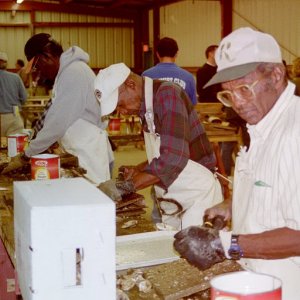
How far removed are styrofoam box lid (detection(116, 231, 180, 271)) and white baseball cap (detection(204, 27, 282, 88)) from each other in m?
0.76

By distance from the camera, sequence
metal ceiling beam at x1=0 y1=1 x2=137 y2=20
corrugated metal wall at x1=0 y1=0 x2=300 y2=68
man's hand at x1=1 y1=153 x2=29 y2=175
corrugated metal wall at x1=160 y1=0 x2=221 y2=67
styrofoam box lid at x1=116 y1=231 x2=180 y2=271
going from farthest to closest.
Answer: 1. metal ceiling beam at x1=0 y1=1 x2=137 y2=20
2. corrugated metal wall at x1=160 y1=0 x2=221 y2=67
3. corrugated metal wall at x1=0 y1=0 x2=300 y2=68
4. man's hand at x1=1 y1=153 x2=29 y2=175
5. styrofoam box lid at x1=116 y1=231 x2=180 y2=271

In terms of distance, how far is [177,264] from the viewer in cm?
241

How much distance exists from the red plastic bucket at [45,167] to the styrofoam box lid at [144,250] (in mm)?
922

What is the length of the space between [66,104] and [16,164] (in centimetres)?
57

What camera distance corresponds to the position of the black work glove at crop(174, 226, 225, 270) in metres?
2.08

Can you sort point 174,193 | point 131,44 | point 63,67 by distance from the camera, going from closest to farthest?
point 174,193, point 63,67, point 131,44

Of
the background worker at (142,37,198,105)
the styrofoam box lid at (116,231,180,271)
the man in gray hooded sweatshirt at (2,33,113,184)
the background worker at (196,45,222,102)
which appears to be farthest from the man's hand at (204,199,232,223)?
the background worker at (196,45,222,102)

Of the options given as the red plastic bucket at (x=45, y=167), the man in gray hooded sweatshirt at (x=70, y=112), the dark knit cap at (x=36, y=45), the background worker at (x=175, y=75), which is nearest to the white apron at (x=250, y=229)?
the red plastic bucket at (x=45, y=167)

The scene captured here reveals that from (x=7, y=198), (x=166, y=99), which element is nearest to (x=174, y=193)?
(x=166, y=99)

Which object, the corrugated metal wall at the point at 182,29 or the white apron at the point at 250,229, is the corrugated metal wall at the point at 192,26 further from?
the white apron at the point at 250,229

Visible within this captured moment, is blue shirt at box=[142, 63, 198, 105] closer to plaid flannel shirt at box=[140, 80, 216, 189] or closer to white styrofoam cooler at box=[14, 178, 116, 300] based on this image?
plaid flannel shirt at box=[140, 80, 216, 189]

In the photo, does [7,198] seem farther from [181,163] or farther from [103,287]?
[103,287]

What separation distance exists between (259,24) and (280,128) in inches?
612

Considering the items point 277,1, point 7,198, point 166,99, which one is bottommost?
point 7,198
